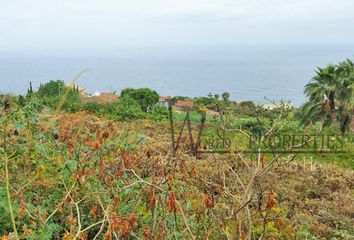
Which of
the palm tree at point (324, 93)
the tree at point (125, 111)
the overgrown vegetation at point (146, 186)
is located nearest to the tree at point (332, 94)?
the palm tree at point (324, 93)

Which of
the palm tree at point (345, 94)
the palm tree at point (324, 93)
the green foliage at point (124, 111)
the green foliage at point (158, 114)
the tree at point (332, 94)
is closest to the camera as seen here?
the green foliage at point (124, 111)

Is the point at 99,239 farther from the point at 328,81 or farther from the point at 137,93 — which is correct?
the point at 137,93

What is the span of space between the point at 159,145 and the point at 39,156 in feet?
16.4

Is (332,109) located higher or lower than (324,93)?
lower

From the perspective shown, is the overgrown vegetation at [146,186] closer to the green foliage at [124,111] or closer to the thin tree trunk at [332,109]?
the green foliage at [124,111]

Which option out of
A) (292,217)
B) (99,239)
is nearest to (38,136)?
(99,239)

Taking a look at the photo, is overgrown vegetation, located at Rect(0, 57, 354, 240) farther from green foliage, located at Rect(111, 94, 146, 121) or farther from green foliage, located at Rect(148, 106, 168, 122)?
green foliage, located at Rect(148, 106, 168, 122)

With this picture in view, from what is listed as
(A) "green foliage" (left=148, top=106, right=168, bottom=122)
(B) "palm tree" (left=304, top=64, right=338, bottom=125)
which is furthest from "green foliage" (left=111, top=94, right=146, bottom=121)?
(B) "palm tree" (left=304, top=64, right=338, bottom=125)

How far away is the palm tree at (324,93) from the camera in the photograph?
64.2ft

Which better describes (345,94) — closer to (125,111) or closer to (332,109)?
(332,109)

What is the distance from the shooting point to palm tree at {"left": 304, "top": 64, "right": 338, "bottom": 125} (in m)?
19.6

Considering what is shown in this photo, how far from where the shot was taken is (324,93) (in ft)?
64.9

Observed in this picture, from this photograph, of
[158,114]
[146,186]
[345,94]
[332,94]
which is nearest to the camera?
[146,186]

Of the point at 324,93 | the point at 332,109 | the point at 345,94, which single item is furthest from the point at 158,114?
the point at 345,94
